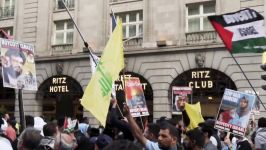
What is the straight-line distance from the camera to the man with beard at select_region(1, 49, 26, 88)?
8969 mm

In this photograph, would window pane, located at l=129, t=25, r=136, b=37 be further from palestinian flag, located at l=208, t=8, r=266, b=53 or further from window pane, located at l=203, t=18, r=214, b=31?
palestinian flag, located at l=208, t=8, r=266, b=53

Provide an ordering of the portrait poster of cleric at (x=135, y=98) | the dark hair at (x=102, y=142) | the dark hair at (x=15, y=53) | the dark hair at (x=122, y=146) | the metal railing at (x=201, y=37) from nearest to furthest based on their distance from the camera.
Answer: the dark hair at (x=122, y=146) → the dark hair at (x=102, y=142) → the dark hair at (x=15, y=53) → the portrait poster of cleric at (x=135, y=98) → the metal railing at (x=201, y=37)

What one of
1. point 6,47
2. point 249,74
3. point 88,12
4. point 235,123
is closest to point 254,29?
point 235,123

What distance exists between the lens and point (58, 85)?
2436cm

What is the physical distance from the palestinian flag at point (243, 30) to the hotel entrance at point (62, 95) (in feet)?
50.2

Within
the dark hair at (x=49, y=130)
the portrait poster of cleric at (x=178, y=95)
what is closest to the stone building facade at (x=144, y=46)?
the portrait poster of cleric at (x=178, y=95)

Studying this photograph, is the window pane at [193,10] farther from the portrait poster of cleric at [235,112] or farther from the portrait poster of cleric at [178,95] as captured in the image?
the portrait poster of cleric at [235,112]

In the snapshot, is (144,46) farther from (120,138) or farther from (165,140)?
(165,140)

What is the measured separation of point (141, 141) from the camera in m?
5.04

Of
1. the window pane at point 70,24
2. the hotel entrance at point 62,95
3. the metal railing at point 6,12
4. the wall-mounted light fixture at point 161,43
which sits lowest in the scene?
the hotel entrance at point 62,95

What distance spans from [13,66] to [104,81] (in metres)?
3.88

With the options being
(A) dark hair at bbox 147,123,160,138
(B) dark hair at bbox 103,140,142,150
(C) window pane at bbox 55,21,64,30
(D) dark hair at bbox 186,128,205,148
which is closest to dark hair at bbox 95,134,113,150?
(A) dark hair at bbox 147,123,160,138

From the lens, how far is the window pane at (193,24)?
21.0m

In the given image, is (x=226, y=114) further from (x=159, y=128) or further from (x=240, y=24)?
(x=159, y=128)
